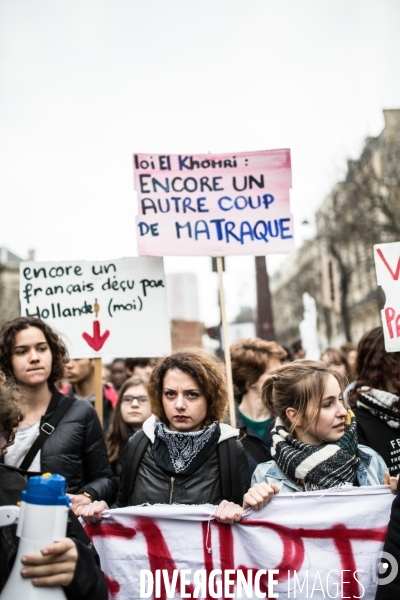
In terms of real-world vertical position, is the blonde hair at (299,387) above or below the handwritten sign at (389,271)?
below

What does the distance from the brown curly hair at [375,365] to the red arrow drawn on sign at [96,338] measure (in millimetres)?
1717

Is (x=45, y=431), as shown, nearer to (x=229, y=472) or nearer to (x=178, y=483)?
(x=178, y=483)

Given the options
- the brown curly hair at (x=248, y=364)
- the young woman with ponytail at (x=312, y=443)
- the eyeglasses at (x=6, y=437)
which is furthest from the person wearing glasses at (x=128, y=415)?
A: the eyeglasses at (x=6, y=437)

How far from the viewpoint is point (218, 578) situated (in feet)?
7.54

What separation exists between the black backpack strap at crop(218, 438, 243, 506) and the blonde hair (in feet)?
0.92

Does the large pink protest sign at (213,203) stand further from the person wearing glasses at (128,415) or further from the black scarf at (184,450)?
the black scarf at (184,450)

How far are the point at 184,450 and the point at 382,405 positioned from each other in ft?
3.44

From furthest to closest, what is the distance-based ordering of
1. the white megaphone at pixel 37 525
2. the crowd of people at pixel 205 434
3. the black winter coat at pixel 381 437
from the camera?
the black winter coat at pixel 381 437 → the crowd of people at pixel 205 434 → the white megaphone at pixel 37 525

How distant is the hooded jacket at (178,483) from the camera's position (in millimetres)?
2477

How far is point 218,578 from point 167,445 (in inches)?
23.6

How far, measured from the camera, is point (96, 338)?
390 cm

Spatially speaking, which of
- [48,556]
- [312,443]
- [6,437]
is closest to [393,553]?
[312,443]

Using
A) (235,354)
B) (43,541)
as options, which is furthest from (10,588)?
(235,354)

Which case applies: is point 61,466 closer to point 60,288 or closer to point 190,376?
point 190,376
